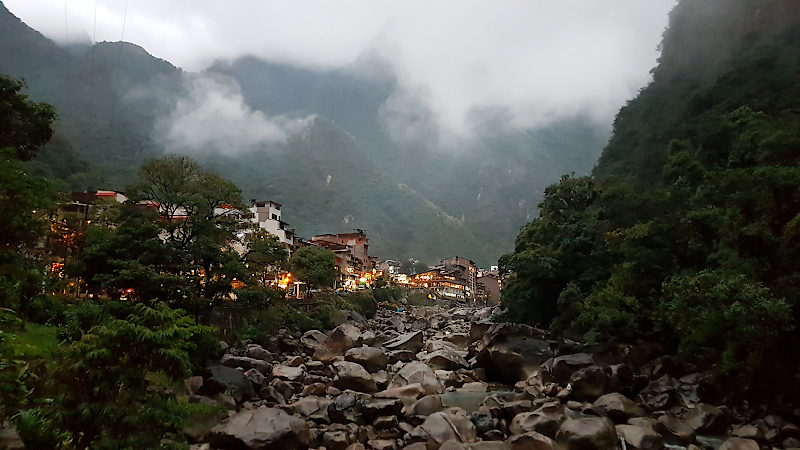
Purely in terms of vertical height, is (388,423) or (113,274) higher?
(113,274)

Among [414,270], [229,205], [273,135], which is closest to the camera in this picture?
[229,205]

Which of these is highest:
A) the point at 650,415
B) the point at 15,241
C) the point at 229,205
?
the point at 229,205

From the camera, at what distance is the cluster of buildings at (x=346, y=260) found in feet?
79.9

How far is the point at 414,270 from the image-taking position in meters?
102

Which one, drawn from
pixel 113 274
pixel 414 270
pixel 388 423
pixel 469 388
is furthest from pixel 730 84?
pixel 414 270

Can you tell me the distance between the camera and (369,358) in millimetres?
19203

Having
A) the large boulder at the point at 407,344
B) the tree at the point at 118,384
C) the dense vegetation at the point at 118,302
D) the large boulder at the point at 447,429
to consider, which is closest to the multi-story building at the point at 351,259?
the dense vegetation at the point at 118,302

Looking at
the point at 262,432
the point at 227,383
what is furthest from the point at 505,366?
the point at 262,432

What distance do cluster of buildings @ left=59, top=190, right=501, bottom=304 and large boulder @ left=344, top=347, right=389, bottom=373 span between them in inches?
306

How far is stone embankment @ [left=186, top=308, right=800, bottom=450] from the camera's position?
31.3 feet

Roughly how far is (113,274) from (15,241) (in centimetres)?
723

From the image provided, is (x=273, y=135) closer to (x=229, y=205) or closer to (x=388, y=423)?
(x=229, y=205)

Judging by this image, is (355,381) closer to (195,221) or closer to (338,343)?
(338,343)

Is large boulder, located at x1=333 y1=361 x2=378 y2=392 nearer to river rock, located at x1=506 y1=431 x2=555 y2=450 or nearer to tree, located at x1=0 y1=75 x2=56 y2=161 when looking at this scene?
river rock, located at x1=506 y1=431 x2=555 y2=450
